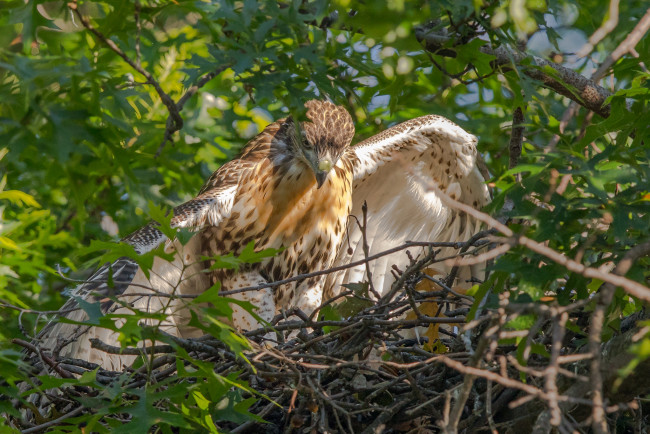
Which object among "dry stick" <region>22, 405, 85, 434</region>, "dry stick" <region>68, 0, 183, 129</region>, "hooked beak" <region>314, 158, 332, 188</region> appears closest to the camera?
"dry stick" <region>22, 405, 85, 434</region>

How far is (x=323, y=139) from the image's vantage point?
4.68 m

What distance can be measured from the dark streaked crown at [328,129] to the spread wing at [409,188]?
0.34 metres

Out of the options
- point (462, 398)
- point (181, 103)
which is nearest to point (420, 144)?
point (181, 103)

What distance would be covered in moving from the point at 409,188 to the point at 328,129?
0.91 meters

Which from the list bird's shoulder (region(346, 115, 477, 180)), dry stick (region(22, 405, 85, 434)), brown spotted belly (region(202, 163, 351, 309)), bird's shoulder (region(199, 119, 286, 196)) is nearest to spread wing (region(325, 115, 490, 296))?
bird's shoulder (region(346, 115, 477, 180))

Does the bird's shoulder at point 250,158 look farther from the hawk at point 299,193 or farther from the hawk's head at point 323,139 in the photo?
the hawk's head at point 323,139

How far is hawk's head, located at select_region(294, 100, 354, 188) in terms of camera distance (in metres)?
4.67

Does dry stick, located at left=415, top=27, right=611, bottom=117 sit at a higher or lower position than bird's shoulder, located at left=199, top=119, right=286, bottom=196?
higher

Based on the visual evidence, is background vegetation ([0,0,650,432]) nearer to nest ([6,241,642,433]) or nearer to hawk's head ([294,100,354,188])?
nest ([6,241,642,433])

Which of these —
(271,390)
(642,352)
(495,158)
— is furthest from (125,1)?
(495,158)

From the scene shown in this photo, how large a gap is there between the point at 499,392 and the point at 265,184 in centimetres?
217

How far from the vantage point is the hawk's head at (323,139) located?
184 inches

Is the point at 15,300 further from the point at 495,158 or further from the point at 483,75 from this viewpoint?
the point at 495,158

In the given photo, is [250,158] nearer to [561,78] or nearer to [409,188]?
[409,188]
